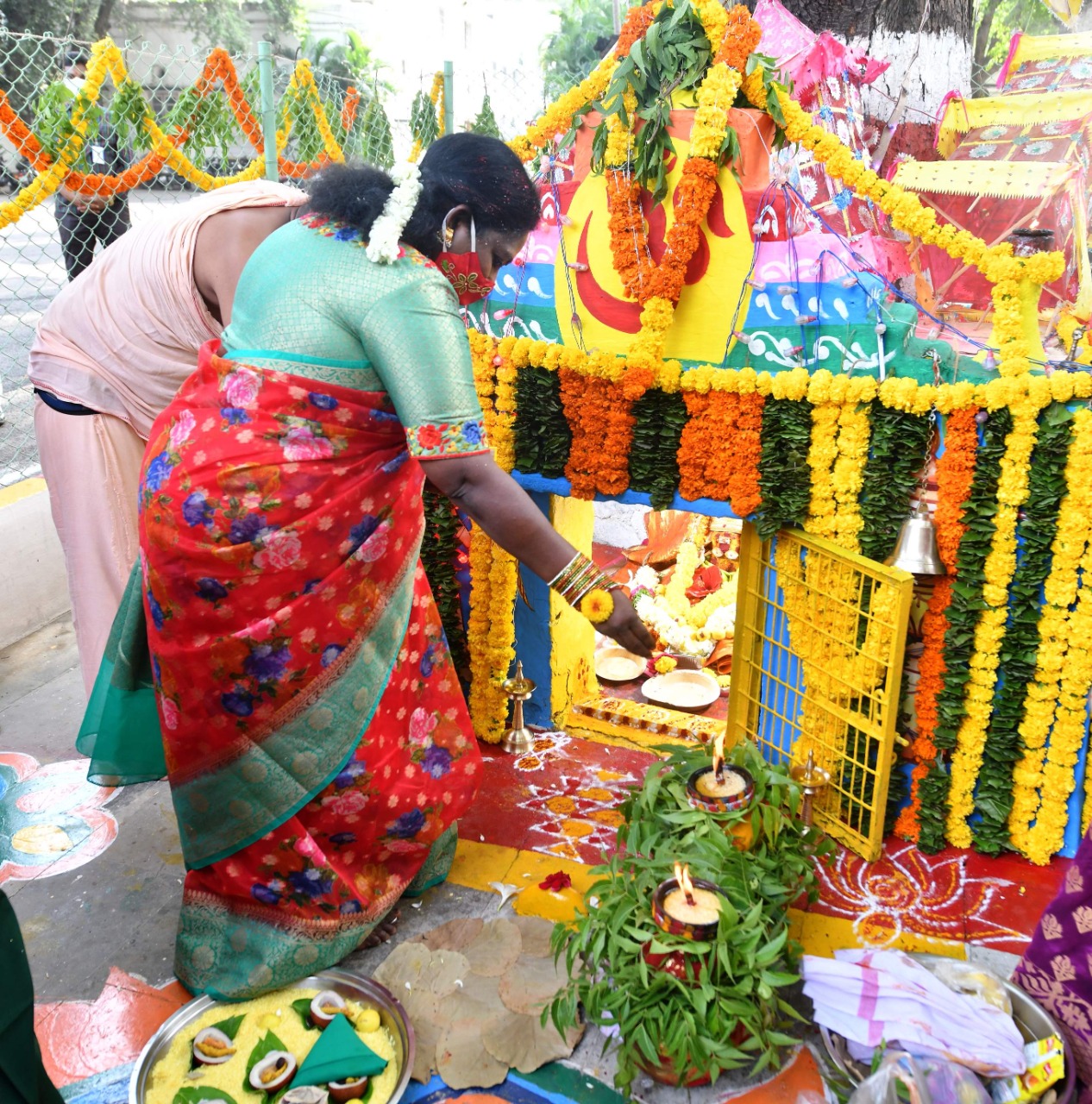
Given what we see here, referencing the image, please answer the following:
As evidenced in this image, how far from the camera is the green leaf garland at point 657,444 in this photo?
133 inches

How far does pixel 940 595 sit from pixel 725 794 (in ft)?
3.53

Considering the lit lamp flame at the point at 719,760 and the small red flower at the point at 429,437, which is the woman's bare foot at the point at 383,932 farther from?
the small red flower at the point at 429,437

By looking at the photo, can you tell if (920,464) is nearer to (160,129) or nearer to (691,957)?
(691,957)

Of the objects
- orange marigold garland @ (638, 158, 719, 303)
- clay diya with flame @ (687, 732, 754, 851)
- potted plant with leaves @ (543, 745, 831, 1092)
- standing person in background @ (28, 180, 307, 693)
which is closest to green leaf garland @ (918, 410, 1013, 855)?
potted plant with leaves @ (543, 745, 831, 1092)

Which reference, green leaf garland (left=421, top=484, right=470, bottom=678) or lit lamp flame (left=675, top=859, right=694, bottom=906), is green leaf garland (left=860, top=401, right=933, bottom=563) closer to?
lit lamp flame (left=675, top=859, right=694, bottom=906)

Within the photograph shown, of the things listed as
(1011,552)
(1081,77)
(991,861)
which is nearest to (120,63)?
(1011,552)

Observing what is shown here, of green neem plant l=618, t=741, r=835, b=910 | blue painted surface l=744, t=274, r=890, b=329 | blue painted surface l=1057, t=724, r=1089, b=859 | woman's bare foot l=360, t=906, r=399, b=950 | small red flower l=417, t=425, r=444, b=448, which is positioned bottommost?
woman's bare foot l=360, t=906, r=399, b=950

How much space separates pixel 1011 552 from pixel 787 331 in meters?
1.02

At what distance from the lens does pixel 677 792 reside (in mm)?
2754

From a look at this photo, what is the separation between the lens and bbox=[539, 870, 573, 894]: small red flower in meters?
3.13

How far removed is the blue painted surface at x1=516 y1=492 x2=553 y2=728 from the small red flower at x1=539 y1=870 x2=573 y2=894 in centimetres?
108

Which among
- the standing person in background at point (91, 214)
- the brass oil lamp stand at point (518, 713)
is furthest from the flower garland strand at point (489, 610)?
the standing person in background at point (91, 214)

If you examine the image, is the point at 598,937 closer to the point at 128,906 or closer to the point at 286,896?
the point at 286,896

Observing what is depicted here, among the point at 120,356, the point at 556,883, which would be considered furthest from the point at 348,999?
the point at 120,356
